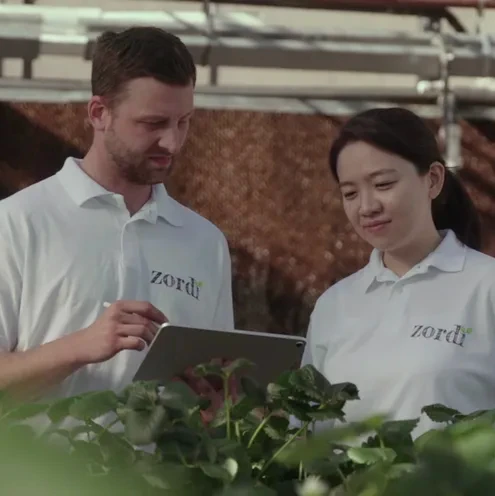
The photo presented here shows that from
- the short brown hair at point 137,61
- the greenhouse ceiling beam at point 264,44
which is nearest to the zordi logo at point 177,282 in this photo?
the short brown hair at point 137,61

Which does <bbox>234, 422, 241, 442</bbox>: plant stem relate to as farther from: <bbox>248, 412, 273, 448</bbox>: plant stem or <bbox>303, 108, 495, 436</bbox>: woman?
<bbox>303, 108, 495, 436</bbox>: woman

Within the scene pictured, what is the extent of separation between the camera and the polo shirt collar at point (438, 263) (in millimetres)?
1772

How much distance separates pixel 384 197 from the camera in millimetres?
1754

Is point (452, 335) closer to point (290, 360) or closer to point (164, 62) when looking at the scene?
point (290, 360)

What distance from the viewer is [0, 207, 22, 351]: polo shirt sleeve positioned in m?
1.71

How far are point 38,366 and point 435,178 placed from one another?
79 centimetres

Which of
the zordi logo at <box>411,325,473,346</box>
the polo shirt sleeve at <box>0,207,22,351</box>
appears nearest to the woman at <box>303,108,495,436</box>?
the zordi logo at <box>411,325,473,346</box>

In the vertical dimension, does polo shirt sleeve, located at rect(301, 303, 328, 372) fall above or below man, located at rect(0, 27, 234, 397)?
below

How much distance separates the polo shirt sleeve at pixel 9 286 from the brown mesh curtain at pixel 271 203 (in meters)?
0.98

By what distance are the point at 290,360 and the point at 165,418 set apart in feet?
2.48

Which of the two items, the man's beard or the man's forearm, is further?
the man's beard

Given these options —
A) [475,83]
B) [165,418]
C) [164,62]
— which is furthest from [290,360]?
[475,83]

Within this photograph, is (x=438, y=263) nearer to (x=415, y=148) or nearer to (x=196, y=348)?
(x=415, y=148)

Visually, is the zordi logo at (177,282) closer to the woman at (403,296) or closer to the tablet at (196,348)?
the woman at (403,296)
